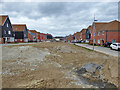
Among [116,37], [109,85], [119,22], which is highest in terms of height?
[119,22]

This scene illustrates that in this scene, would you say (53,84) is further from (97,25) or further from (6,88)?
(97,25)

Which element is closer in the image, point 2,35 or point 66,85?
point 66,85

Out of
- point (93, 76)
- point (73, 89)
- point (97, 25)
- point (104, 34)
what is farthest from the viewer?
point (97, 25)

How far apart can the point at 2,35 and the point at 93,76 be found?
1328 inches

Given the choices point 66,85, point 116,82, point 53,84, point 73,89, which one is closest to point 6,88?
point 53,84

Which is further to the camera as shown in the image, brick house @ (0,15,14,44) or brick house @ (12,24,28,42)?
brick house @ (12,24,28,42)

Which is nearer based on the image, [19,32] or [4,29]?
[4,29]

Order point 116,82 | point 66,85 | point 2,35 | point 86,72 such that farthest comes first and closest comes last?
point 2,35
point 86,72
point 116,82
point 66,85

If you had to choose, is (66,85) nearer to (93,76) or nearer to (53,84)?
(53,84)

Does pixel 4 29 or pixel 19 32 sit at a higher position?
pixel 19 32

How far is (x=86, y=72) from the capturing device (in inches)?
273

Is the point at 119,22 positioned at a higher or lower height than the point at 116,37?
higher

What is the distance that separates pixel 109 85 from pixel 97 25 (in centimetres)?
3760

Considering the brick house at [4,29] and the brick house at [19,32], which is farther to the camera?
the brick house at [19,32]
